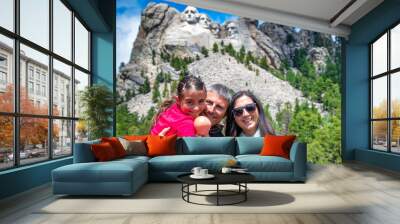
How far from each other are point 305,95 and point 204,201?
602 centimetres

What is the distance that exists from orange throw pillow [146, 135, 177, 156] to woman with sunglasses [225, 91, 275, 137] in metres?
3.02

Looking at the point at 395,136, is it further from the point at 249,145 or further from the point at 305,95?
the point at 249,145

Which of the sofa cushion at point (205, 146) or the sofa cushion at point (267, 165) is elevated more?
the sofa cushion at point (205, 146)

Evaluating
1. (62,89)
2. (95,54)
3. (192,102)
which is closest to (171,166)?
(62,89)

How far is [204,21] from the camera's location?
9.64 metres

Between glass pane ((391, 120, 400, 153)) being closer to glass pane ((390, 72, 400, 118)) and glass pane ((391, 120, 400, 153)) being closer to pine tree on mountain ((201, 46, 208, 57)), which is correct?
glass pane ((390, 72, 400, 118))

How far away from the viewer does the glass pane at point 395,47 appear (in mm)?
7930

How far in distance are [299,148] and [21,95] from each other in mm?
4319

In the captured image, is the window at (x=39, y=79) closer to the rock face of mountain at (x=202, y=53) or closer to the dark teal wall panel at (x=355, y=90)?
the rock face of mountain at (x=202, y=53)

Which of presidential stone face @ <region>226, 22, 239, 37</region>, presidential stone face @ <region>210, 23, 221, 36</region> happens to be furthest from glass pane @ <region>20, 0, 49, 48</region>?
presidential stone face @ <region>226, 22, 239, 37</region>

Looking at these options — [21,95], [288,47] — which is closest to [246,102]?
[288,47]

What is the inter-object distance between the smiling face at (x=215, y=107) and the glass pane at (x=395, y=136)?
150 inches

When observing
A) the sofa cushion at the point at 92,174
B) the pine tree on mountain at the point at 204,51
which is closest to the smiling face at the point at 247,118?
the pine tree on mountain at the point at 204,51

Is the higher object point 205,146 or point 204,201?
point 205,146
